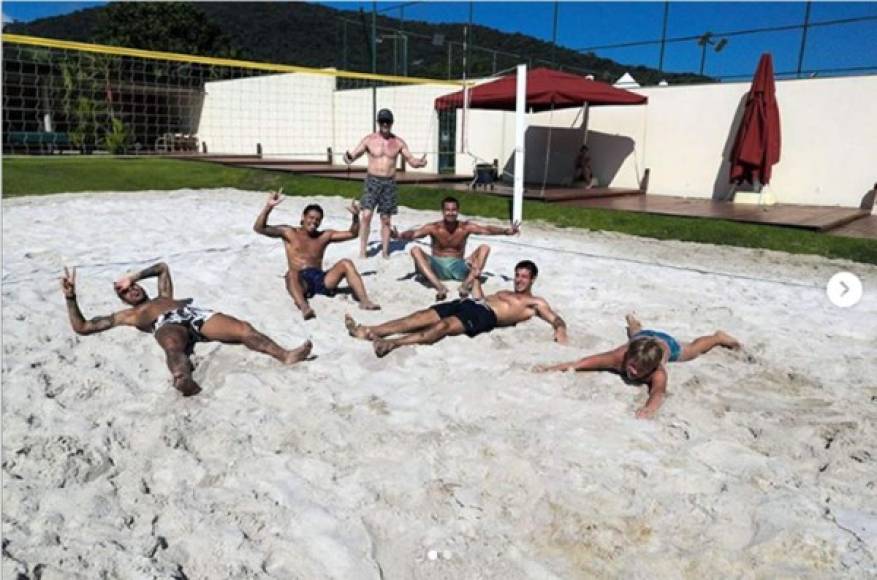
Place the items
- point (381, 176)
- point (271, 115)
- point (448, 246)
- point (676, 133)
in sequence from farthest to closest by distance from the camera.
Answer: point (271, 115), point (676, 133), point (381, 176), point (448, 246)

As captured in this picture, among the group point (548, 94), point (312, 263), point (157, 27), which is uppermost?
point (157, 27)

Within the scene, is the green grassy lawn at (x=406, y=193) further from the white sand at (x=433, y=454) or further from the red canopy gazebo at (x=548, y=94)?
the white sand at (x=433, y=454)

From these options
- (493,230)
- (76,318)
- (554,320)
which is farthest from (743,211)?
(76,318)

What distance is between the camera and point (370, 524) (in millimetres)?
2252

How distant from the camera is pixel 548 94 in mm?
9656

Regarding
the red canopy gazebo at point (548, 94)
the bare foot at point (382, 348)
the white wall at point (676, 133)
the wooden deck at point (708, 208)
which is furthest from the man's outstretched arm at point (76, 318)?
the white wall at point (676, 133)

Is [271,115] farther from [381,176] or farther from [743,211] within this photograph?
[381,176]

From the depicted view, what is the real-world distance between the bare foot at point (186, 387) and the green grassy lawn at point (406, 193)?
6.23 m

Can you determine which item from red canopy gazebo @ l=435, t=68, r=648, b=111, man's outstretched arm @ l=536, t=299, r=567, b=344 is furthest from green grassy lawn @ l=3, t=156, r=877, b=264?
man's outstretched arm @ l=536, t=299, r=567, b=344

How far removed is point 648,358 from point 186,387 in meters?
2.27

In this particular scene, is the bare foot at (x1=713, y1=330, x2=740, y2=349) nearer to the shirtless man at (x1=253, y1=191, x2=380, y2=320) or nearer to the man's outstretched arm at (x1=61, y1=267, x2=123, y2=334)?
the shirtless man at (x1=253, y1=191, x2=380, y2=320)

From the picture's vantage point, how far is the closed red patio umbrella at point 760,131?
9.64m

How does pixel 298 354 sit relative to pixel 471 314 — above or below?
below

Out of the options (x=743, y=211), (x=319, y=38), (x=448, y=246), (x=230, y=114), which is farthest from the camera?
(x=319, y=38)
